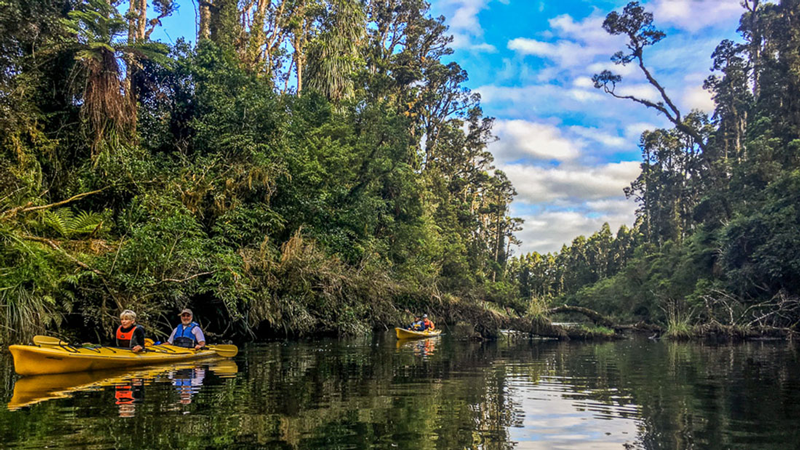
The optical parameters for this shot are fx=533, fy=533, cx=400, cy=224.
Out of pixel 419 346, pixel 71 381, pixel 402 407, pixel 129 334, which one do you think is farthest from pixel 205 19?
pixel 402 407

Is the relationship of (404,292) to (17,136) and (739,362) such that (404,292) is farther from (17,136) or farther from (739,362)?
(17,136)

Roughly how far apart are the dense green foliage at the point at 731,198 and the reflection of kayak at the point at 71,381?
56.1 ft

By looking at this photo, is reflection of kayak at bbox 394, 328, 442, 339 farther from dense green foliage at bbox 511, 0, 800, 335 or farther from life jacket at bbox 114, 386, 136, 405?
life jacket at bbox 114, 386, 136, 405

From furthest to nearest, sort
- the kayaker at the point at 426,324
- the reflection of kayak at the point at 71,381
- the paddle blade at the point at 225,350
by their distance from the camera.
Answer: the kayaker at the point at 426,324 < the paddle blade at the point at 225,350 < the reflection of kayak at the point at 71,381

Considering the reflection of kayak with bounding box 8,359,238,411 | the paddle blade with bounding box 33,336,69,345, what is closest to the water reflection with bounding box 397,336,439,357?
the reflection of kayak with bounding box 8,359,238,411

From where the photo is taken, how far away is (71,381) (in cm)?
773

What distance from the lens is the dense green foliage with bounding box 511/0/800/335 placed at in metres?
22.7

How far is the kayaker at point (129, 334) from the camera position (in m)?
9.51

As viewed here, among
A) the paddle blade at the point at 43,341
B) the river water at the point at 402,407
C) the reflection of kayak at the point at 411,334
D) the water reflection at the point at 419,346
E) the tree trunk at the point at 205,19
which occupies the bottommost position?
the water reflection at the point at 419,346

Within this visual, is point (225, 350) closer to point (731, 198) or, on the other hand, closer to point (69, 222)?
point (69, 222)

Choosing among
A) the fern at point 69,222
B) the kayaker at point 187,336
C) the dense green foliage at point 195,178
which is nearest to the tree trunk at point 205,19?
the dense green foliage at point 195,178

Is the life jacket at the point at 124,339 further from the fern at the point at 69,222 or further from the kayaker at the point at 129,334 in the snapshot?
the fern at the point at 69,222

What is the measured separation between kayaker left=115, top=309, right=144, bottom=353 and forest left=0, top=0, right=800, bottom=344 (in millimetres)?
2026

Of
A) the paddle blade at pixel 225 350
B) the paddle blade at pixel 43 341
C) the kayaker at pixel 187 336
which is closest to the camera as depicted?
the paddle blade at pixel 43 341
